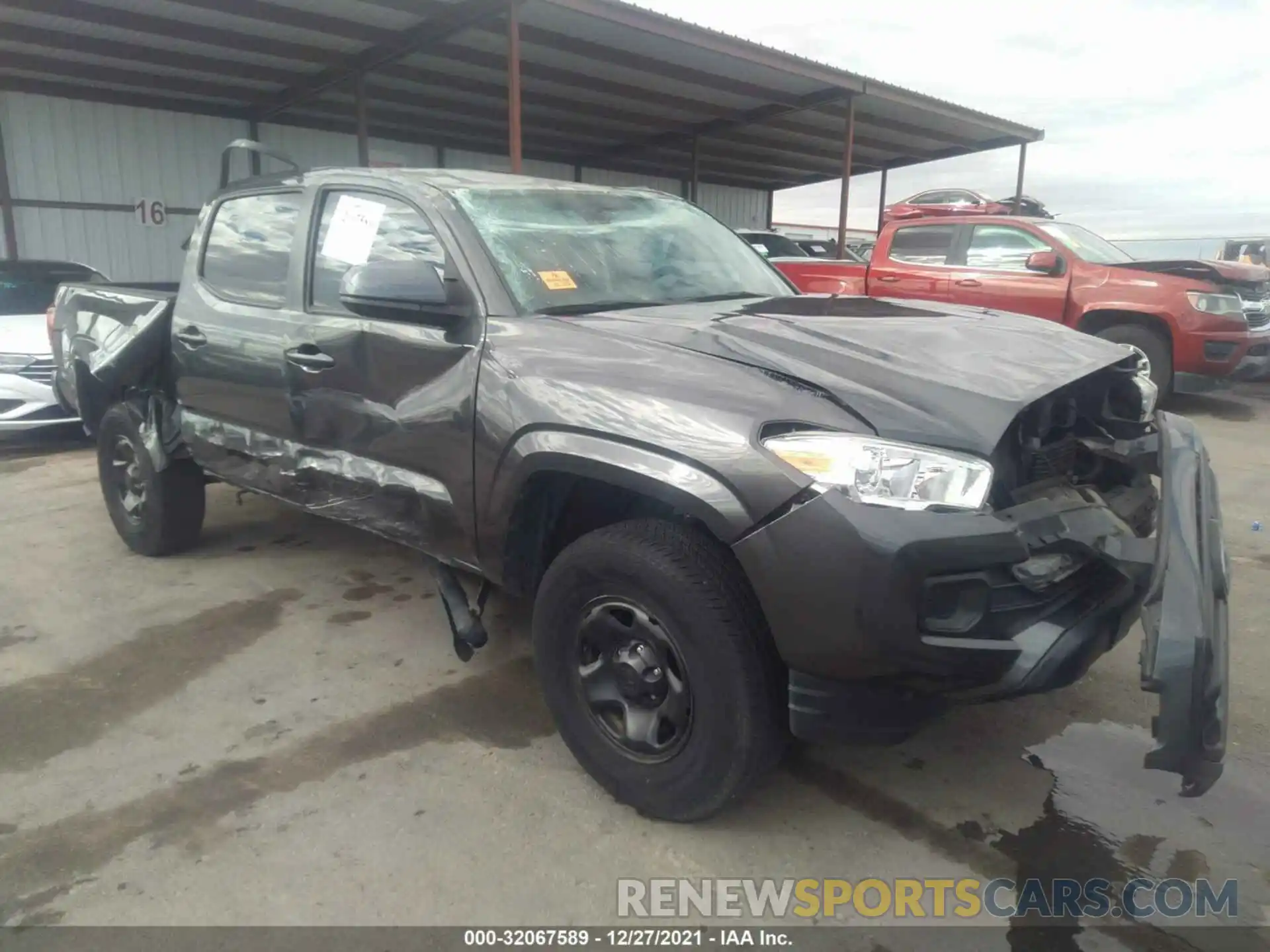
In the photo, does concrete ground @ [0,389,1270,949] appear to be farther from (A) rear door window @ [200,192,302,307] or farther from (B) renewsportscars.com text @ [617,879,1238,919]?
(A) rear door window @ [200,192,302,307]

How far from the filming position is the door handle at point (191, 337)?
3836 millimetres

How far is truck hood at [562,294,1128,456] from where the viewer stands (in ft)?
6.85

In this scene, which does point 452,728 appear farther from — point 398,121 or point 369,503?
point 398,121

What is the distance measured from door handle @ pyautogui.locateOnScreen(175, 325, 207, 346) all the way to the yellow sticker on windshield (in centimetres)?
177

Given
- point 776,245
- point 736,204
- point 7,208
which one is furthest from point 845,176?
point 7,208

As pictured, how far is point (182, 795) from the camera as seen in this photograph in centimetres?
258

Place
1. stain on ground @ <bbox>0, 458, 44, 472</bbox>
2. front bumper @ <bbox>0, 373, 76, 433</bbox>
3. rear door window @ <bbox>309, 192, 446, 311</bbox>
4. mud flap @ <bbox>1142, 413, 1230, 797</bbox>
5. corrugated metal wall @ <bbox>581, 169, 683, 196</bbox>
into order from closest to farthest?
mud flap @ <bbox>1142, 413, 1230, 797</bbox> → rear door window @ <bbox>309, 192, 446, 311</bbox> → stain on ground @ <bbox>0, 458, 44, 472</bbox> → front bumper @ <bbox>0, 373, 76, 433</bbox> → corrugated metal wall @ <bbox>581, 169, 683, 196</bbox>

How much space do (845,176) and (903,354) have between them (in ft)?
42.9

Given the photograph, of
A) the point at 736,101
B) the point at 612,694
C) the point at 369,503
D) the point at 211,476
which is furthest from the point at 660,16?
the point at 612,694

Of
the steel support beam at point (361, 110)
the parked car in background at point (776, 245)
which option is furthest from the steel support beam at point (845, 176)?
the steel support beam at point (361, 110)

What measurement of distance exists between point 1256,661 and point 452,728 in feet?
9.65

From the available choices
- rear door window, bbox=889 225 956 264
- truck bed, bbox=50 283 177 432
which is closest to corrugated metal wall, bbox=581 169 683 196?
rear door window, bbox=889 225 956 264

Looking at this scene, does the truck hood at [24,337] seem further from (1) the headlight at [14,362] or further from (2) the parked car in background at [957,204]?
(2) the parked car in background at [957,204]

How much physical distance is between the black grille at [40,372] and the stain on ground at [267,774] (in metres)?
5.44
